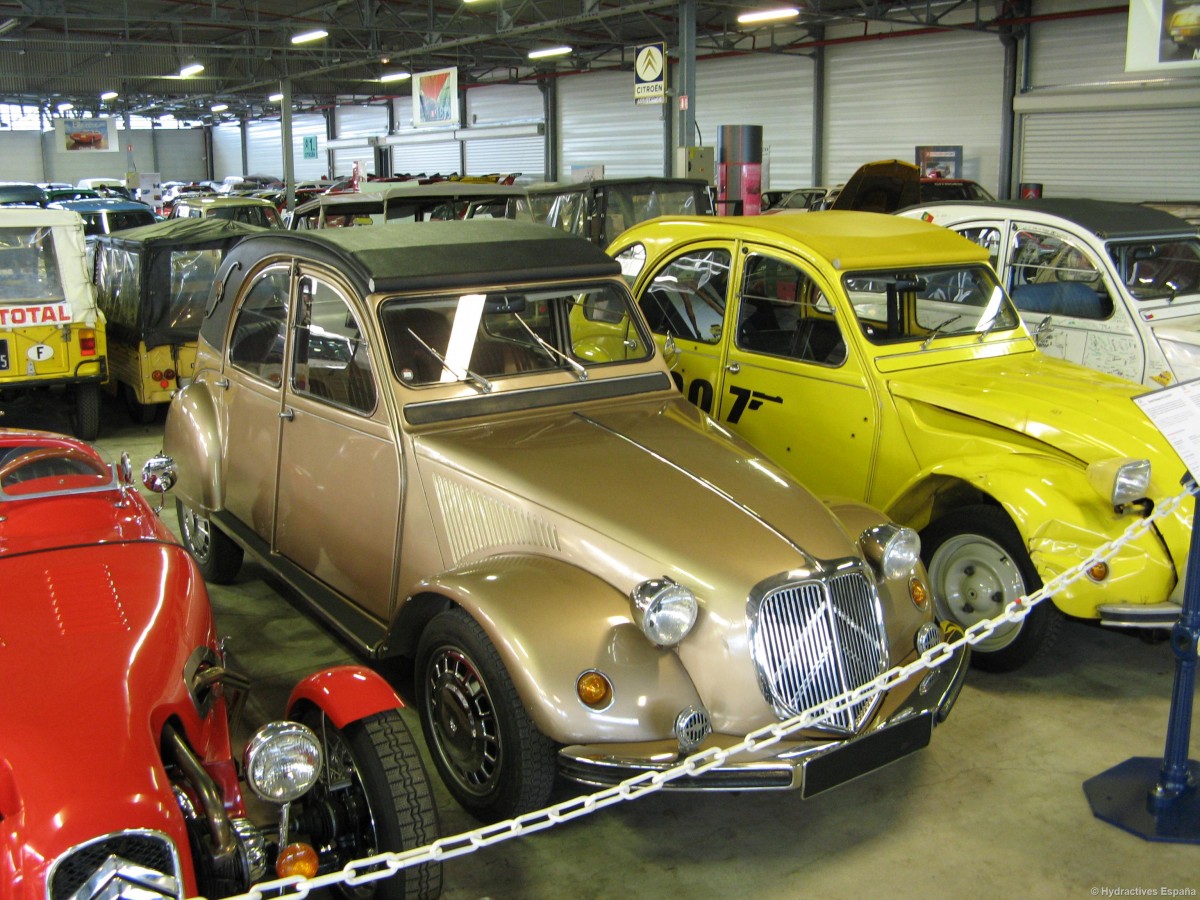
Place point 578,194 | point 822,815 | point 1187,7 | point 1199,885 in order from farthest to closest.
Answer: point 578,194 < point 1187,7 < point 822,815 < point 1199,885

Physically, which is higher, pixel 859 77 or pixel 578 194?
pixel 859 77

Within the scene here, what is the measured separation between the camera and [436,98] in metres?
22.4

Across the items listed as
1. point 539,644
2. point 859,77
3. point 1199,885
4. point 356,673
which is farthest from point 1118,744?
point 859,77

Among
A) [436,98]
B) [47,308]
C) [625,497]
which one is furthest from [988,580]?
[436,98]

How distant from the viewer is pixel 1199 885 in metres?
3.42

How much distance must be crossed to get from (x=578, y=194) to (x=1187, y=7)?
6.67 metres

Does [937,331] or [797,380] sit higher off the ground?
[937,331]

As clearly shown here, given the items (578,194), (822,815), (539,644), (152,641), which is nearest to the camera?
(152,641)

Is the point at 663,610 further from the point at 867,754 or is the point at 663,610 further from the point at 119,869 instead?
the point at 119,869

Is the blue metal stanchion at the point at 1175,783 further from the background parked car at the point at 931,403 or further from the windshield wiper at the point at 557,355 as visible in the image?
the windshield wiper at the point at 557,355

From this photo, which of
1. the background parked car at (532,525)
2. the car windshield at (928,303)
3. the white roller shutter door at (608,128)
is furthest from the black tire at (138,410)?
the white roller shutter door at (608,128)

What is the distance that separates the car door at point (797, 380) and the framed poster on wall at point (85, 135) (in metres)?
34.1

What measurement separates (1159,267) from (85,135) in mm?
35109

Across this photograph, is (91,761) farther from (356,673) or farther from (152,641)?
(356,673)
